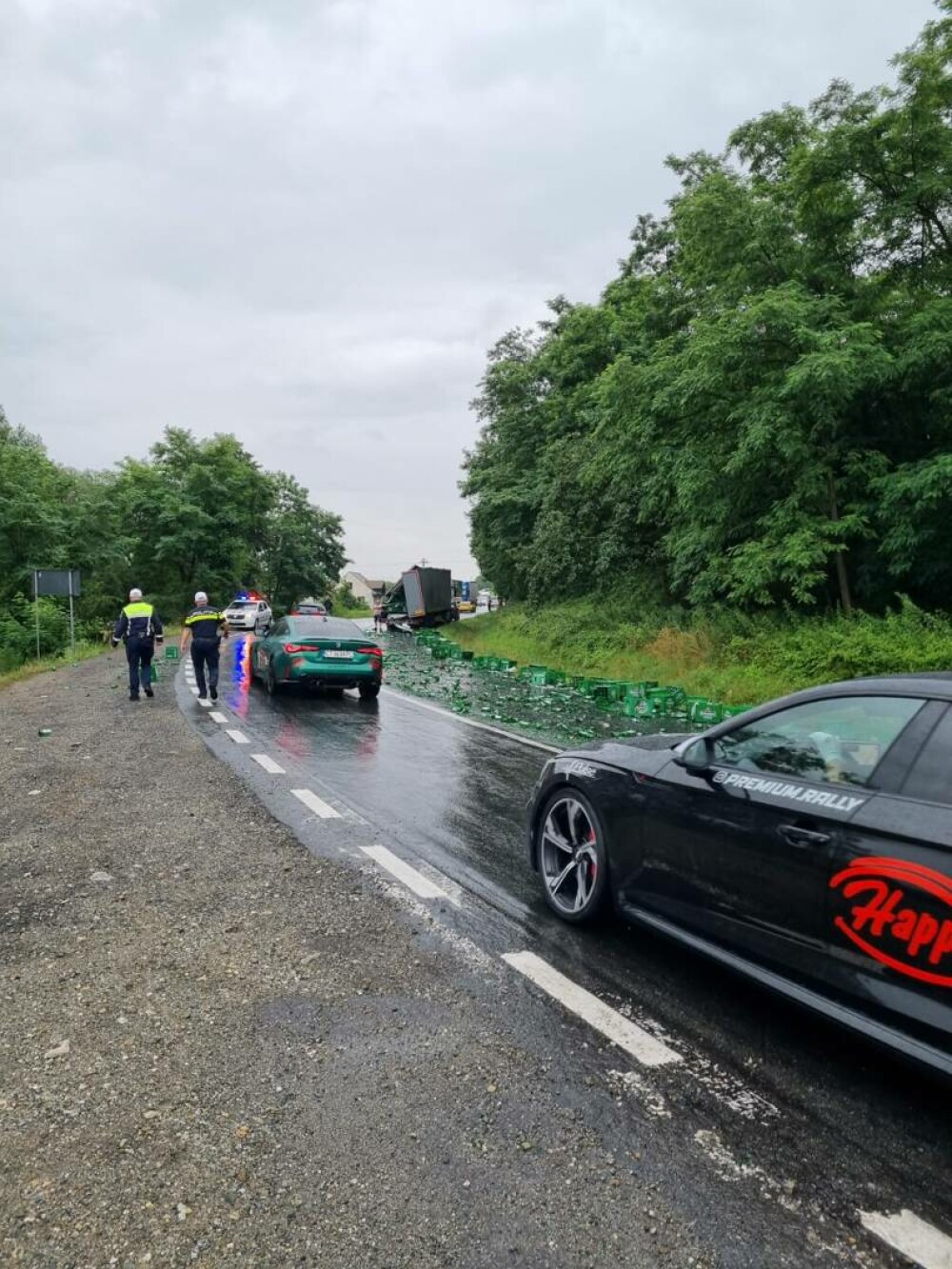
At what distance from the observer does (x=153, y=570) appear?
5069cm

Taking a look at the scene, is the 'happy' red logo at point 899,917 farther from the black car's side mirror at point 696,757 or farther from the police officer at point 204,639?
the police officer at point 204,639

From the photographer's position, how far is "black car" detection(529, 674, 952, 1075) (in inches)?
105

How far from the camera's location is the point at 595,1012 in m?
3.37

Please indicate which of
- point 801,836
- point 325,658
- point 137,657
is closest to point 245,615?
point 137,657

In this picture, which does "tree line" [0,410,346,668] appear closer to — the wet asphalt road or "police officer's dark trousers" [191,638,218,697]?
"police officer's dark trousers" [191,638,218,697]

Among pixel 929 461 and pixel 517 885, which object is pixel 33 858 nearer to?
pixel 517 885

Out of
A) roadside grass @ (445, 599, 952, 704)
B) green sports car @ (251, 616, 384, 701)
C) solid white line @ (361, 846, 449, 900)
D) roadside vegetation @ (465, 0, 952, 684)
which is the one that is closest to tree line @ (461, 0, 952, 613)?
roadside vegetation @ (465, 0, 952, 684)

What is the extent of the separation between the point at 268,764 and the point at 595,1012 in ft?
18.3

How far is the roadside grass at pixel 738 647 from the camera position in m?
12.8

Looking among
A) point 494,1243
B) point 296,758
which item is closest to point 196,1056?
point 494,1243

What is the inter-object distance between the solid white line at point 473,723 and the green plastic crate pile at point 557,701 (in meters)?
0.28

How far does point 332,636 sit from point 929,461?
10.1m

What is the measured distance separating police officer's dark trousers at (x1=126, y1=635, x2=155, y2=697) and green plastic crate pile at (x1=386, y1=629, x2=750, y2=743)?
467 cm

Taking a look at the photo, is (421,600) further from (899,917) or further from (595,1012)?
(899,917)
